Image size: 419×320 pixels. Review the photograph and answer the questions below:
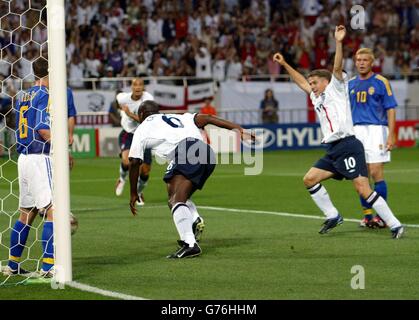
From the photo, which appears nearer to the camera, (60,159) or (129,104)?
(60,159)

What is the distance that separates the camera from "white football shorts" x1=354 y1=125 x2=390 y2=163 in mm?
12367

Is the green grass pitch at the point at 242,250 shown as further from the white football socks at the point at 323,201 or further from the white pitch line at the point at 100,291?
the white football socks at the point at 323,201

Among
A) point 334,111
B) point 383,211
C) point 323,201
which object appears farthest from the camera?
point 323,201

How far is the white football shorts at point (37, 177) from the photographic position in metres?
9.14

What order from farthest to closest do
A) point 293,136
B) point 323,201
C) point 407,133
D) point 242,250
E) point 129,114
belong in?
point 407,133 → point 293,136 → point 129,114 → point 323,201 → point 242,250

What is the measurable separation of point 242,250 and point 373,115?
3.12 metres

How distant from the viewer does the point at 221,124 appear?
9820 millimetres

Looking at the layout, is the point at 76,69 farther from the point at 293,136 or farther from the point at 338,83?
the point at 338,83

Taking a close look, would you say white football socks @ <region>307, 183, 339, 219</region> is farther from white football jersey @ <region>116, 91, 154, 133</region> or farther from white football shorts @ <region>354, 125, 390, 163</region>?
white football jersey @ <region>116, 91, 154, 133</region>

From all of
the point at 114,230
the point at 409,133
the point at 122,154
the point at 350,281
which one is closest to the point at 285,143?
the point at 409,133

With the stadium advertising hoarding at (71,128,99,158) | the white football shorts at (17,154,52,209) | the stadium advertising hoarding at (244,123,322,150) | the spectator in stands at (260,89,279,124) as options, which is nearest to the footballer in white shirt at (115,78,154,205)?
the white football shorts at (17,154,52,209)

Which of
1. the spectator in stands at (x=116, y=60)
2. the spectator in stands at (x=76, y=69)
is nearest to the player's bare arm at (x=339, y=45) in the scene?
the spectator in stands at (x=76, y=69)

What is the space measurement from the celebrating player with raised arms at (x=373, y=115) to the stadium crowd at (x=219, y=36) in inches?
585

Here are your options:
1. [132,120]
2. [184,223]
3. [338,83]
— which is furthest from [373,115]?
[132,120]
